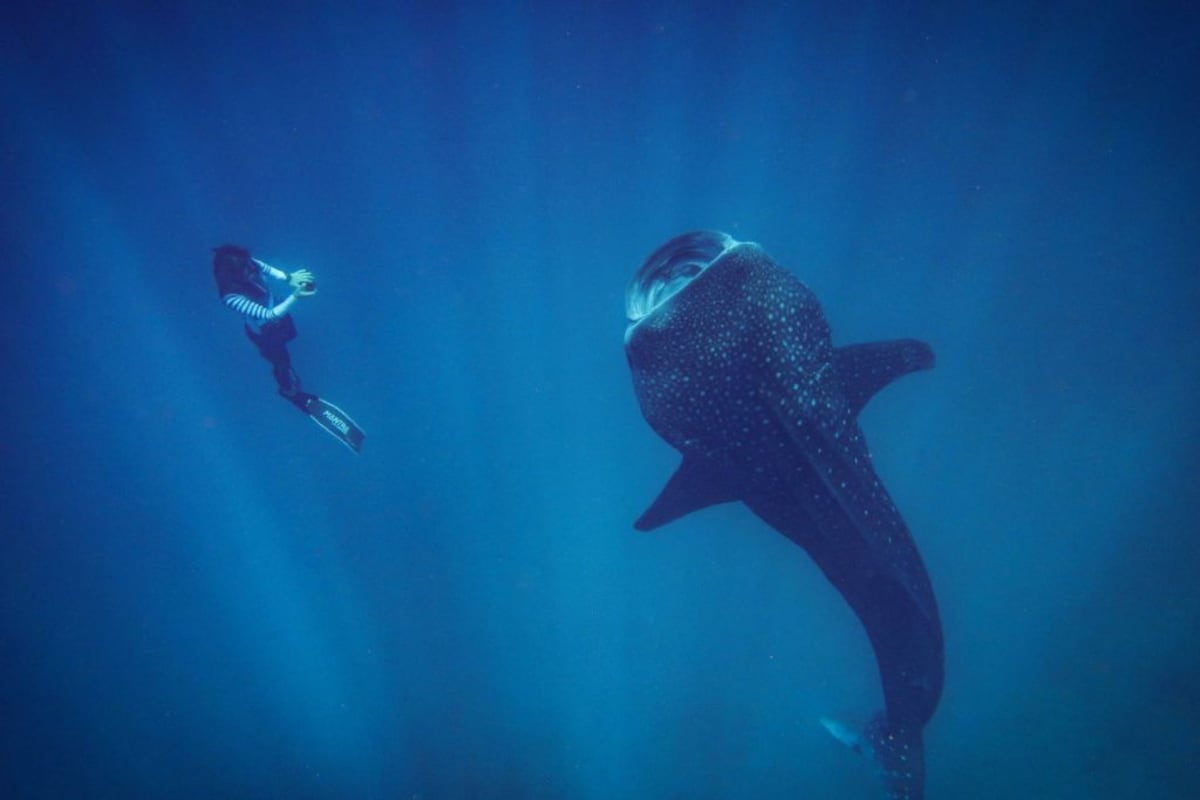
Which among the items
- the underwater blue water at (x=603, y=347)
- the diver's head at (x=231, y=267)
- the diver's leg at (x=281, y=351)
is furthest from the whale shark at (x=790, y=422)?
the underwater blue water at (x=603, y=347)

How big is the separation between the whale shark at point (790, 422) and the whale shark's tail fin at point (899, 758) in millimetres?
11

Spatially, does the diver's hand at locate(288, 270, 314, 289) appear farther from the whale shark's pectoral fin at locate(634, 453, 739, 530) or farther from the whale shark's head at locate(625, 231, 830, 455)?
the whale shark's pectoral fin at locate(634, 453, 739, 530)

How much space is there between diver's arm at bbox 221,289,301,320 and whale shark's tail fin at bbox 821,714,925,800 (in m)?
9.11

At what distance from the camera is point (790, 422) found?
162 inches

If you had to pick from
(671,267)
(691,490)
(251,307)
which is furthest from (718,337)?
(251,307)

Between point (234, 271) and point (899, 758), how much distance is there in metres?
10.3

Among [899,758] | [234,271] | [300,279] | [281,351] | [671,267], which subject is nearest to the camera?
[671,267]

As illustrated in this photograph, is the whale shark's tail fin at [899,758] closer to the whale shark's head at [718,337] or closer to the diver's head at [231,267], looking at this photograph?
the whale shark's head at [718,337]

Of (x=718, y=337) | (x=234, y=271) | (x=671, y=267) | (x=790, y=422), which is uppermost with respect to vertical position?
(x=234, y=271)

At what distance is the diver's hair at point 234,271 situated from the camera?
25.9 feet

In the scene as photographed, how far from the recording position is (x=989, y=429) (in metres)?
14.7

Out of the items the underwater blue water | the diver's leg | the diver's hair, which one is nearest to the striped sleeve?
the diver's hair

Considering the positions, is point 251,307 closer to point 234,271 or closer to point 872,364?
point 234,271

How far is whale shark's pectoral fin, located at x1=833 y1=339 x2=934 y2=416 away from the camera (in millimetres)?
5133
